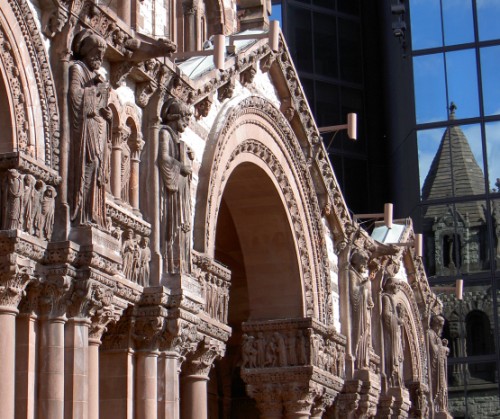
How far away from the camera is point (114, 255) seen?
20.7 metres

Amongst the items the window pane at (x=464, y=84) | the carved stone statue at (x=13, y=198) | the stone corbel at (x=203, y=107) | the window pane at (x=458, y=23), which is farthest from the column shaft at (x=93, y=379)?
the window pane at (x=458, y=23)

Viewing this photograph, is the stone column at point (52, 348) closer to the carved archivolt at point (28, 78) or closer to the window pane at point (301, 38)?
the carved archivolt at point (28, 78)

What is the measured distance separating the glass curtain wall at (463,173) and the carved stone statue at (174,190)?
110 ft

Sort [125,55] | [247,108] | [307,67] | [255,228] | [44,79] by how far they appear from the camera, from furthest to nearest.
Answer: [307,67], [255,228], [247,108], [125,55], [44,79]

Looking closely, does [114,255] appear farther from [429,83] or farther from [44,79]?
[429,83]

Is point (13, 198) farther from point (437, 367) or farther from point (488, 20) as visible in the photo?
point (488, 20)

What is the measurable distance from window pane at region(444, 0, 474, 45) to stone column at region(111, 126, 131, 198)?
128 feet

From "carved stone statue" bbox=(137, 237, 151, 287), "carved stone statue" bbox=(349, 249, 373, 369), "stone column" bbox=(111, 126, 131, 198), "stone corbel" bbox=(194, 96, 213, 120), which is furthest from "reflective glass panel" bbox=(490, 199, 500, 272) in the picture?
"stone column" bbox=(111, 126, 131, 198)

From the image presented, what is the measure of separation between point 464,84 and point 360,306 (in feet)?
85.7

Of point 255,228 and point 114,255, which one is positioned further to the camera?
point 255,228

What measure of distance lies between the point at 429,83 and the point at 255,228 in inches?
1190

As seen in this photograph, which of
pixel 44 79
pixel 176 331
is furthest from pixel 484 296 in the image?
pixel 44 79

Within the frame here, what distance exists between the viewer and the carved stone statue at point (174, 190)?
77.8ft

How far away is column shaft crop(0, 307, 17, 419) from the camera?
18.2m
